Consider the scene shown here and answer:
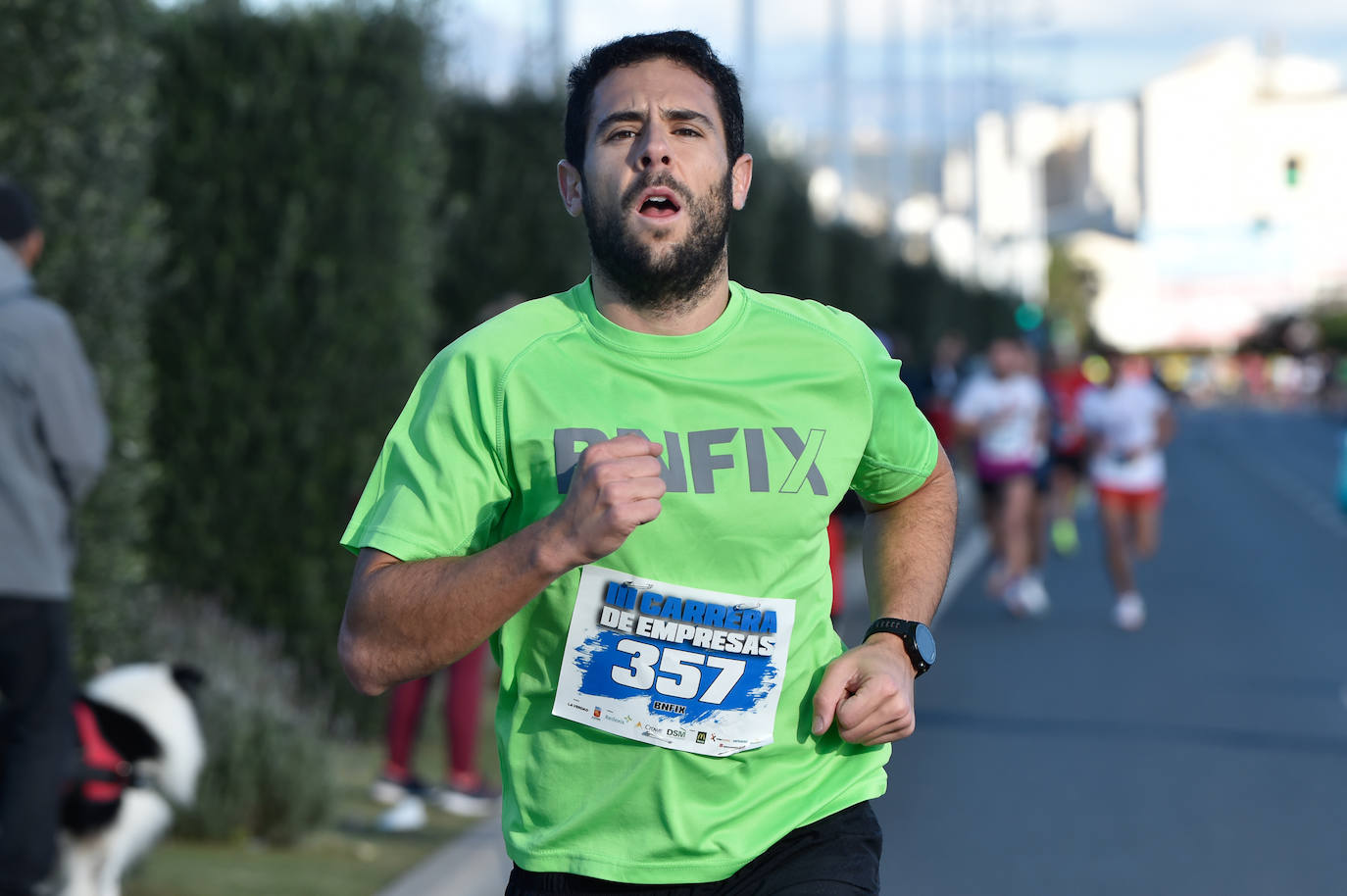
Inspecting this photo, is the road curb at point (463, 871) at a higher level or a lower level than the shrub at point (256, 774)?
lower

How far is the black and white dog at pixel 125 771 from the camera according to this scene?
5488mm

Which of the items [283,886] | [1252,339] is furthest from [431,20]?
[1252,339]

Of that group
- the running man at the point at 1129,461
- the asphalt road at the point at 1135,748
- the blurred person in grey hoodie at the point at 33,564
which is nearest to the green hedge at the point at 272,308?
the asphalt road at the point at 1135,748

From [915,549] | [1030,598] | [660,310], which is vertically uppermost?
[660,310]

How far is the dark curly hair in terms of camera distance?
296 cm

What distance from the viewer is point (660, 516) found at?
9.11 ft

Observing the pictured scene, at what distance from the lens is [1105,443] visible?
48.2 feet

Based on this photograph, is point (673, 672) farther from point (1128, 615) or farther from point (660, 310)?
point (1128, 615)

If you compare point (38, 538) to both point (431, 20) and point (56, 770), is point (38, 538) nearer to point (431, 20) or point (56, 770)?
point (56, 770)

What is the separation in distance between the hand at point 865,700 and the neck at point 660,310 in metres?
0.54

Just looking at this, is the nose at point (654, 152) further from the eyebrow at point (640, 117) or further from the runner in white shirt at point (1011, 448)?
the runner in white shirt at point (1011, 448)

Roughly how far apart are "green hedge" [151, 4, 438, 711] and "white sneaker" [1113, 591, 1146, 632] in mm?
6597

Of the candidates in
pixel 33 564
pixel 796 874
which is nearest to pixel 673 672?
pixel 796 874

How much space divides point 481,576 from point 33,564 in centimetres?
306
